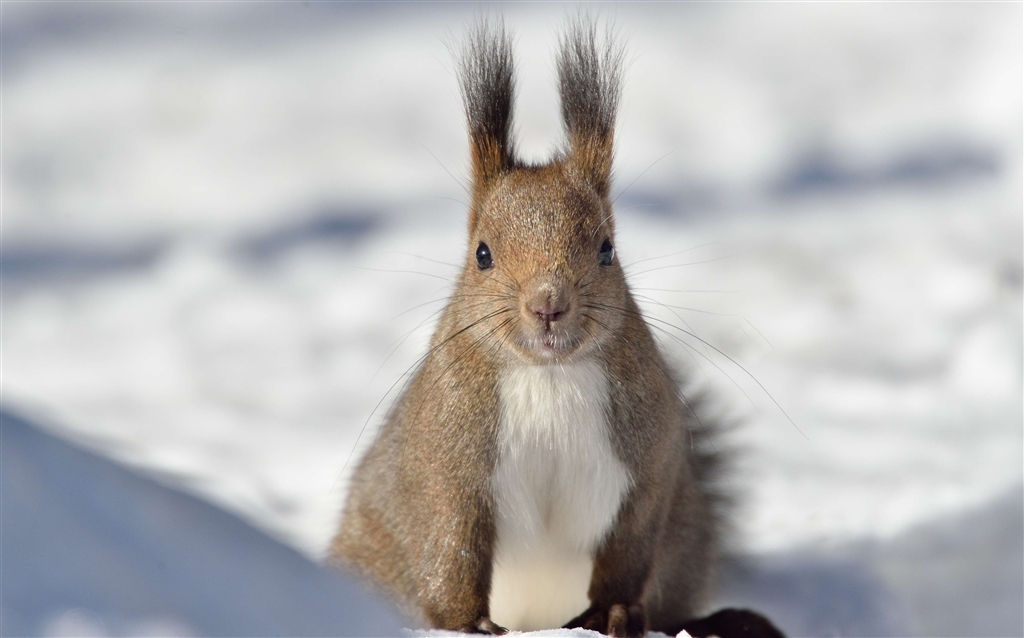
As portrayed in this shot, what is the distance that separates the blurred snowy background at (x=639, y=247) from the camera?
4699 mm

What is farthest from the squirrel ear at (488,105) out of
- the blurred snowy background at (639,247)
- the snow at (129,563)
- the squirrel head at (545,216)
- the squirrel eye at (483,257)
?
the snow at (129,563)

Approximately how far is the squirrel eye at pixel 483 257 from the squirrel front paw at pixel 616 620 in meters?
1.03

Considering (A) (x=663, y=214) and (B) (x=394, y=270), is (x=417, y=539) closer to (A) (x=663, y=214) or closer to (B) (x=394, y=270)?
(B) (x=394, y=270)

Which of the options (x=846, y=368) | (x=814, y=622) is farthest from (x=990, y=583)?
(x=846, y=368)

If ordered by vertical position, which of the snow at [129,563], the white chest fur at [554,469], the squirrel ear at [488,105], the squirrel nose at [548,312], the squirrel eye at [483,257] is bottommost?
the snow at [129,563]

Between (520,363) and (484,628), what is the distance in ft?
2.38

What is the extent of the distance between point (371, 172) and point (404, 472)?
392 centimetres

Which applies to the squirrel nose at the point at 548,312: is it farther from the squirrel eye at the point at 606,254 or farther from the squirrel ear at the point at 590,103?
the squirrel ear at the point at 590,103

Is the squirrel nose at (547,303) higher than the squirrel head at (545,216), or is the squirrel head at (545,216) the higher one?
the squirrel head at (545,216)

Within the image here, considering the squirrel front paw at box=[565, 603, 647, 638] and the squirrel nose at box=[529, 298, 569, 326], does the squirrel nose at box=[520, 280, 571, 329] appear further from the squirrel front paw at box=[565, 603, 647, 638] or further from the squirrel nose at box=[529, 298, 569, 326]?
the squirrel front paw at box=[565, 603, 647, 638]

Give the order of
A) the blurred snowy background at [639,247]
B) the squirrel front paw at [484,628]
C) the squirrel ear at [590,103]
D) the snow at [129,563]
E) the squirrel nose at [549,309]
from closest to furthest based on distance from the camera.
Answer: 1. the snow at [129,563]
2. the squirrel nose at [549,309]
3. the squirrel front paw at [484,628]
4. the squirrel ear at [590,103]
5. the blurred snowy background at [639,247]

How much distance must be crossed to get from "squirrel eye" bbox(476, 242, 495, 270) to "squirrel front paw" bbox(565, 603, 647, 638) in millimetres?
1030

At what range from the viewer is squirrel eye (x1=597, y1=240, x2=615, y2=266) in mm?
3225

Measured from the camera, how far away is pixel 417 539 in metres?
3.27
